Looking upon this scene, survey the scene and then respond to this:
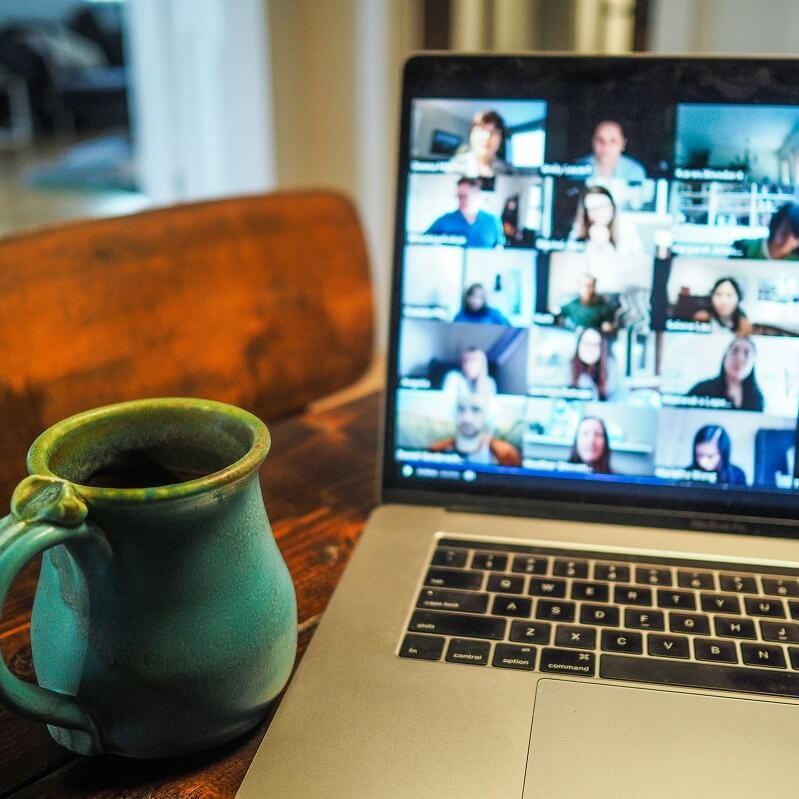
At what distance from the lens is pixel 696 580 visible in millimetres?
482

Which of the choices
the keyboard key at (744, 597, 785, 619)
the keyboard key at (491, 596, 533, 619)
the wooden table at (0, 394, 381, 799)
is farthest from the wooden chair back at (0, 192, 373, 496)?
the keyboard key at (744, 597, 785, 619)

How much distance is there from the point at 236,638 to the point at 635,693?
180 mm

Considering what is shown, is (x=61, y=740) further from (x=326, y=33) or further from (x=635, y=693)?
(x=326, y=33)

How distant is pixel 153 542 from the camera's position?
0.34 metres

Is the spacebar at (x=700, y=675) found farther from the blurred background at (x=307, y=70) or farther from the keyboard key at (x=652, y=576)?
the blurred background at (x=307, y=70)

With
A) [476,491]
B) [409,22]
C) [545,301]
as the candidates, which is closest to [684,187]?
[545,301]

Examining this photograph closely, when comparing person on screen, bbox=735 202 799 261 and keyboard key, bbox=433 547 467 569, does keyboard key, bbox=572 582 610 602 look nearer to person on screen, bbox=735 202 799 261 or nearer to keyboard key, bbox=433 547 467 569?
keyboard key, bbox=433 547 467 569

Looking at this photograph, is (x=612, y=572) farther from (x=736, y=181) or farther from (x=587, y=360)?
(x=736, y=181)

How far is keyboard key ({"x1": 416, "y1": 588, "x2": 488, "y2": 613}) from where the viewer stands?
18.2 inches

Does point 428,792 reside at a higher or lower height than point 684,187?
lower

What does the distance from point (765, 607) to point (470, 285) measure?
0.25 m

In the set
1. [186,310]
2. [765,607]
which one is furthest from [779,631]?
[186,310]

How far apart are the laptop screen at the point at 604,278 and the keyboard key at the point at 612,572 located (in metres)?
0.06

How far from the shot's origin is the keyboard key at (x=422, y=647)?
43 cm
